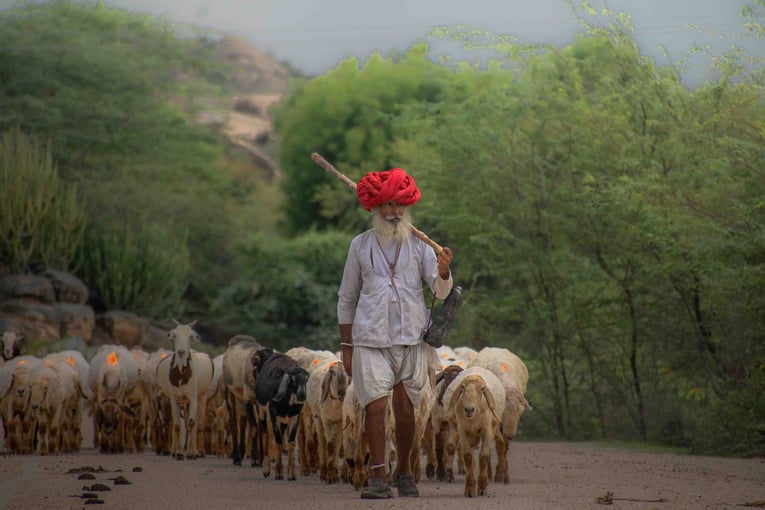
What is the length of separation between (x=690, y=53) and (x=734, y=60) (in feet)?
7.07

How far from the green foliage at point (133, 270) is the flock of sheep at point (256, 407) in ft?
46.0

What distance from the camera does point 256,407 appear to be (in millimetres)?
15812

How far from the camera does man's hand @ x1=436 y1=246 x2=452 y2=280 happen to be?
11180mm

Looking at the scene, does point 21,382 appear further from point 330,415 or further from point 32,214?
point 32,214

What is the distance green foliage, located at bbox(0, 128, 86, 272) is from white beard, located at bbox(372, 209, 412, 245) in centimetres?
2309

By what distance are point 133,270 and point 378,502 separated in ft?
86.2

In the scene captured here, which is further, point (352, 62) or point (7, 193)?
point (352, 62)

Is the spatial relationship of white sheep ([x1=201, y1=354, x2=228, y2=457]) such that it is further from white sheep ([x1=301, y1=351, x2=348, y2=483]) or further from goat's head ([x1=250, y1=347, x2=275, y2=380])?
white sheep ([x1=301, y1=351, x2=348, y2=483])

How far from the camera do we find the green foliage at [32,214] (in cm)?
3309

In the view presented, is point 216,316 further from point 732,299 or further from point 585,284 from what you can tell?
point 732,299

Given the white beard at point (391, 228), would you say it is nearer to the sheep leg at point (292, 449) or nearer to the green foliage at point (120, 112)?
the sheep leg at point (292, 449)

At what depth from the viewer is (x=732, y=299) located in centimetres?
1858

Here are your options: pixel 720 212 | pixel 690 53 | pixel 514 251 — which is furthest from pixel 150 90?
pixel 720 212

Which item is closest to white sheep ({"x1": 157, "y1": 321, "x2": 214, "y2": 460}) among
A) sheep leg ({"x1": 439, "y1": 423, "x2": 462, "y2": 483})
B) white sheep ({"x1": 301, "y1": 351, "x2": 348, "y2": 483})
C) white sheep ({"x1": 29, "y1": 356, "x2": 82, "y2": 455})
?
white sheep ({"x1": 29, "y1": 356, "x2": 82, "y2": 455})
